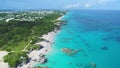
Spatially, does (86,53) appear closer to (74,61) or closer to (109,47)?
(74,61)

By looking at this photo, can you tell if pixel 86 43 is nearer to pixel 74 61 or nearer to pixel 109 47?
pixel 109 47

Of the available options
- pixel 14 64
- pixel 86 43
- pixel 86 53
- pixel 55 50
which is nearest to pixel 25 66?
pixel 14 64

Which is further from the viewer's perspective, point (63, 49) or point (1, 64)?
point (63, 49)

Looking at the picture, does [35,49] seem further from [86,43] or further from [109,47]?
[109,47]

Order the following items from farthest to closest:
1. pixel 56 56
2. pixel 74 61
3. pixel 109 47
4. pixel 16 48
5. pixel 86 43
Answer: pixel 86 43 → pixel 109 47 → pixel 16 48 → pixel 56 56 → pixel 74 61

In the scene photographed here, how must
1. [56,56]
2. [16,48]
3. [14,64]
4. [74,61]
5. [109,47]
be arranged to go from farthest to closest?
1. [109,47]
2. [16,48]
3. [56,56]
4. [74,61]
5. [14,64]

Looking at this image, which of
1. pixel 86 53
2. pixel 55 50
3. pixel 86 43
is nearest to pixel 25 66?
pixel 55 50

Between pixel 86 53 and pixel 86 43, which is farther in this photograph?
pixel 86 43

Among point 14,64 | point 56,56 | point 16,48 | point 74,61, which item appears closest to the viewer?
point 14,64

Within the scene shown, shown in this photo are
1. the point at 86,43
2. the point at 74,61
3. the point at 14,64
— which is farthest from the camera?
the point at 86,43
